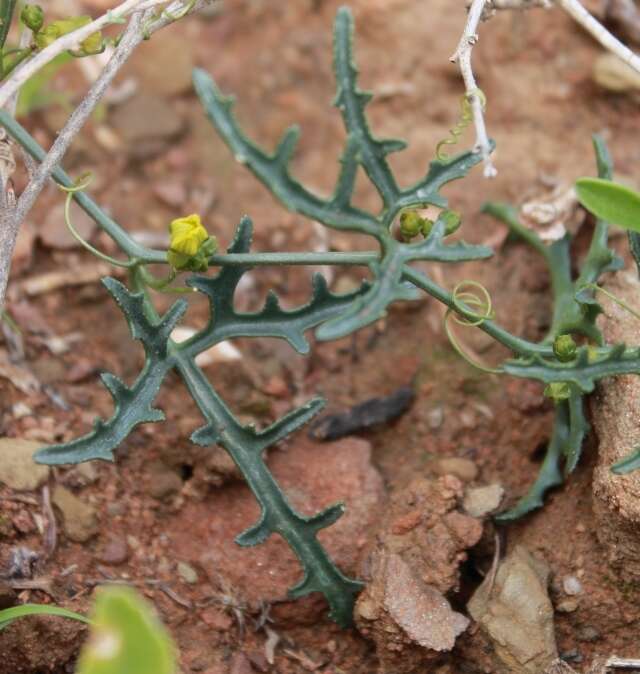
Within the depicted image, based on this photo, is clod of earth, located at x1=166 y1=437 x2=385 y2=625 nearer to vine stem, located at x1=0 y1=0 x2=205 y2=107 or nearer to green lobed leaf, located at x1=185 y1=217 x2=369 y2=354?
green lobed leaf, located at x1=185 y1=217 x2=369 y2=354

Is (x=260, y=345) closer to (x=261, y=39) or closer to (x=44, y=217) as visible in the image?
(x=44, y=217)

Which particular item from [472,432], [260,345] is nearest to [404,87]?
[260,345]

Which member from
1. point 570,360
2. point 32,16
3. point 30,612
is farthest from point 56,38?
point 570,360

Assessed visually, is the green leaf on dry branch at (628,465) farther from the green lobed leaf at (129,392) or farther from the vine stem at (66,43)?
the vine stem at (66,43)

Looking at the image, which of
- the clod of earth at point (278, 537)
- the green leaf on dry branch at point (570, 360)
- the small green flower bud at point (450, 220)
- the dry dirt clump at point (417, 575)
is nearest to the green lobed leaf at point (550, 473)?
the green leaf on dry branch at point (570, 360)

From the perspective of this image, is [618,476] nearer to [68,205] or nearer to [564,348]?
[564,348]
